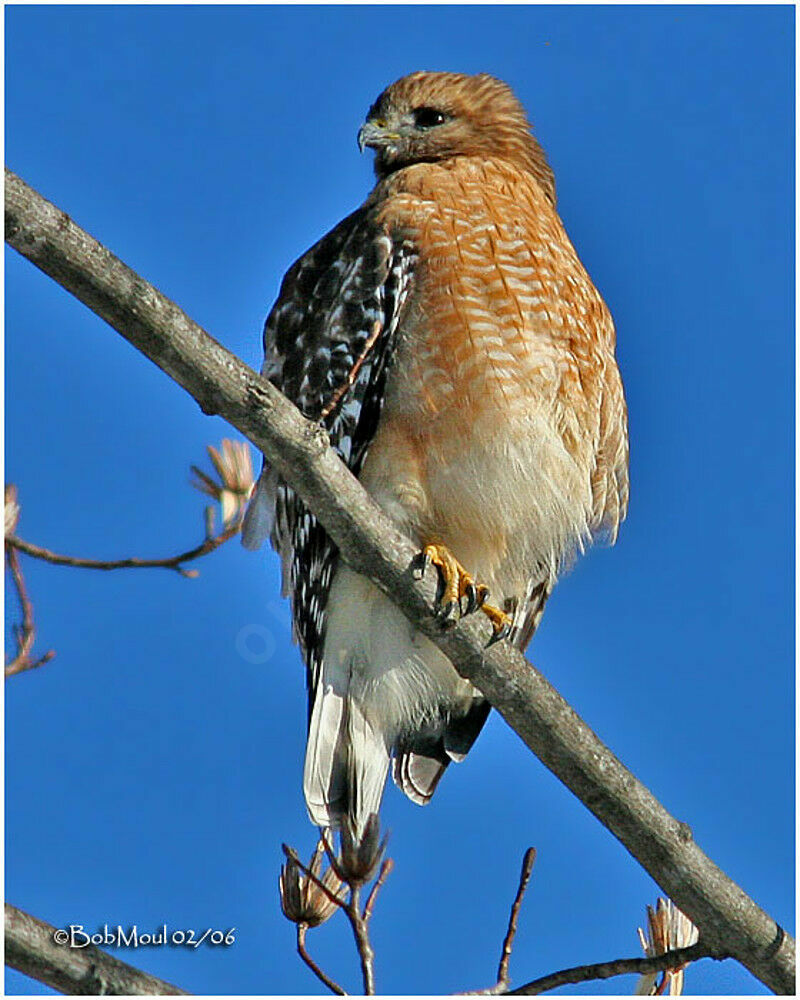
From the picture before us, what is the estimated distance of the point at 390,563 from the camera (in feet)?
13.0

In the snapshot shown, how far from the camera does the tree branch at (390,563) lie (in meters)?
3.32

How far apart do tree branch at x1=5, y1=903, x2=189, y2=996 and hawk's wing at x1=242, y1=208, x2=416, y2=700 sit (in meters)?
1.80

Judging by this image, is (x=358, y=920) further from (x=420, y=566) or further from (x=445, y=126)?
(x=445, y=126)

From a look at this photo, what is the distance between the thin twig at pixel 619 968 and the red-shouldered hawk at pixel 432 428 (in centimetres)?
114

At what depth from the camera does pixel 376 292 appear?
15.8 feet

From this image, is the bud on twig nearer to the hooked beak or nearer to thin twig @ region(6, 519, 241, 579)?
thin twig @ region(6, 519, 241, 579)

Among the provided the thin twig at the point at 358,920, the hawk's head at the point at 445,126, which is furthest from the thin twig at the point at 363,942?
the hawk's head at the point at 445,126

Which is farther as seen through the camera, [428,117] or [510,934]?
[428,117]

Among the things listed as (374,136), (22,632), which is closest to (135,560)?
(22,632)

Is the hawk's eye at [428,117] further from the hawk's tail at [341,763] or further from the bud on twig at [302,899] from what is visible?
the bud on twig at [302,899]

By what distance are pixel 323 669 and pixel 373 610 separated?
0.31 m

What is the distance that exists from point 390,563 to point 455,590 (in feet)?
0.91

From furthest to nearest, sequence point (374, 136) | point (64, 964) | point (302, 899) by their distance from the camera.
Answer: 1. point (374, 136)
2. point (302, 899)
3. point (64, 964)

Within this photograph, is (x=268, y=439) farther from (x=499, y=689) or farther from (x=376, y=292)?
(x=376, y=292)
